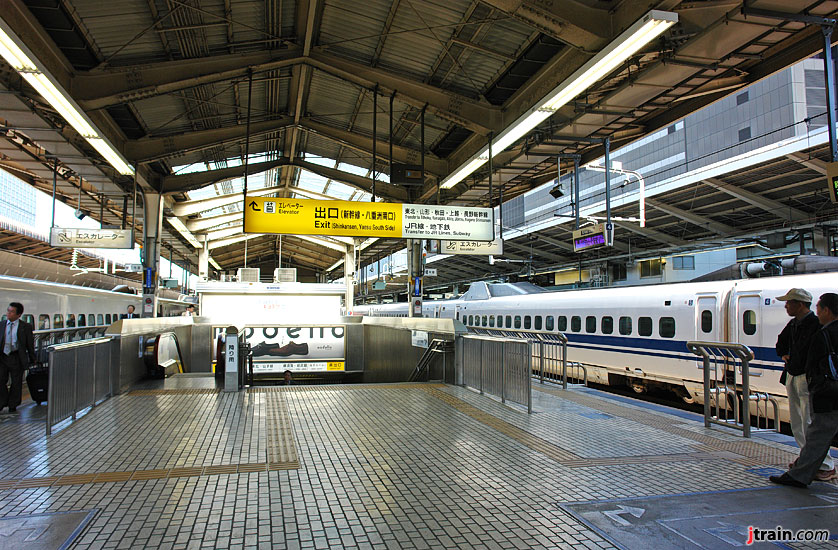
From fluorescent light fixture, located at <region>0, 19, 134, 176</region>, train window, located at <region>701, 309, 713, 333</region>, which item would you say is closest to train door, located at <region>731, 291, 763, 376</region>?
train window, located at <region>701, 309, 713, 333</region>

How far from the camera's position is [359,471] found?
4992mm

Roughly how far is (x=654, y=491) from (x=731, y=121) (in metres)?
30.3

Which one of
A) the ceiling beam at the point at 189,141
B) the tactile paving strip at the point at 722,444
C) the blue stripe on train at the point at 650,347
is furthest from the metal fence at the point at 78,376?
the blue stripe on train at the point at 650,347

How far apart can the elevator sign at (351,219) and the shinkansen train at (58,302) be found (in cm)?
675

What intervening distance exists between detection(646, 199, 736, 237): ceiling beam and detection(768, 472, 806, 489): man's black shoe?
53.6 feet

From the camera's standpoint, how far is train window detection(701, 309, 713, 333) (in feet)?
38.7

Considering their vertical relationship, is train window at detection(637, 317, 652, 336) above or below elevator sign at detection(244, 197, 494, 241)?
below

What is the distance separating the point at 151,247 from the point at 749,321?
1658 centimetres

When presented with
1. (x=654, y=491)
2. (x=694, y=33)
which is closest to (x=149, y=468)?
(x=654, y=491)

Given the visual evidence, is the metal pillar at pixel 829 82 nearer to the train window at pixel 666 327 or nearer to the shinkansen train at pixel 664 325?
the shinkansen train at pixel 664 325

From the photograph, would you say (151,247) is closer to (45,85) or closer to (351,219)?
(45,85)

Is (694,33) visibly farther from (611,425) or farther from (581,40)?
(611,425)

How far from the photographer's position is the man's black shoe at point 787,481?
463 centimetres

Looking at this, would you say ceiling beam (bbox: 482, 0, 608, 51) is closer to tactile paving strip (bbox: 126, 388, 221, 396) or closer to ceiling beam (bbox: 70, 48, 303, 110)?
ceiling beam (bbox: 70, 48, 303, 110)
